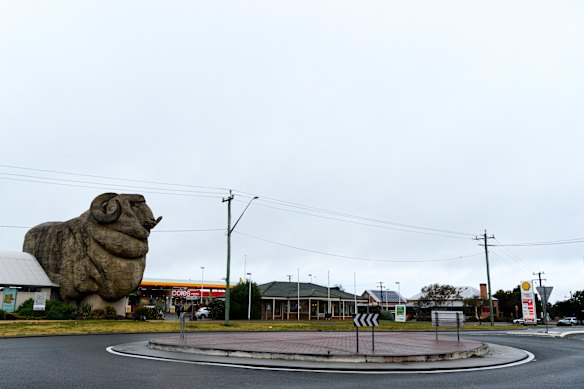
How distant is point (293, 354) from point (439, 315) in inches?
437

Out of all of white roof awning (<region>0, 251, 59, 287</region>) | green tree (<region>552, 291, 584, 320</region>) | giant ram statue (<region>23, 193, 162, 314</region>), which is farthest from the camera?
green tree (<region>552, 291, 584, 320</region>)

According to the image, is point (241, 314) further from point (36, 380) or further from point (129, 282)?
point (36, 380)

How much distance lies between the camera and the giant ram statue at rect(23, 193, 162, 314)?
118 feet

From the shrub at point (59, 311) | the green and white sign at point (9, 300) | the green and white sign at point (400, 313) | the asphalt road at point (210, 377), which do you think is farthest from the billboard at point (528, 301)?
the green and white sign at point (9, 300)

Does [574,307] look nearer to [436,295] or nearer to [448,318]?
[436,295]

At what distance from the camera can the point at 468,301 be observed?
90.1m

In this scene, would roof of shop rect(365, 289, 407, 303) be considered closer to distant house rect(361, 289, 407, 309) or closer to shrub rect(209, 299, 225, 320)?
distant house rect(361, 289, 407, 309)

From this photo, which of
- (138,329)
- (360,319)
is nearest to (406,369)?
(360,319)

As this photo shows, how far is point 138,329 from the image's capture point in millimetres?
27297

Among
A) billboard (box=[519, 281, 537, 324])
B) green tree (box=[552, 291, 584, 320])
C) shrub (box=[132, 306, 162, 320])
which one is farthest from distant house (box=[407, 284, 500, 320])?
shrub (box=[132, 306, 162, 320])

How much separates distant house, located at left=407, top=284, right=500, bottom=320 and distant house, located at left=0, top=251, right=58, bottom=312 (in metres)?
68.8

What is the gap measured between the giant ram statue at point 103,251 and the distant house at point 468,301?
65.3 m

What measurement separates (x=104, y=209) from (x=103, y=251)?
3.21 metres

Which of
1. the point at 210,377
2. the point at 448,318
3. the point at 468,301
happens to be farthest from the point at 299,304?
the point at 210,377
